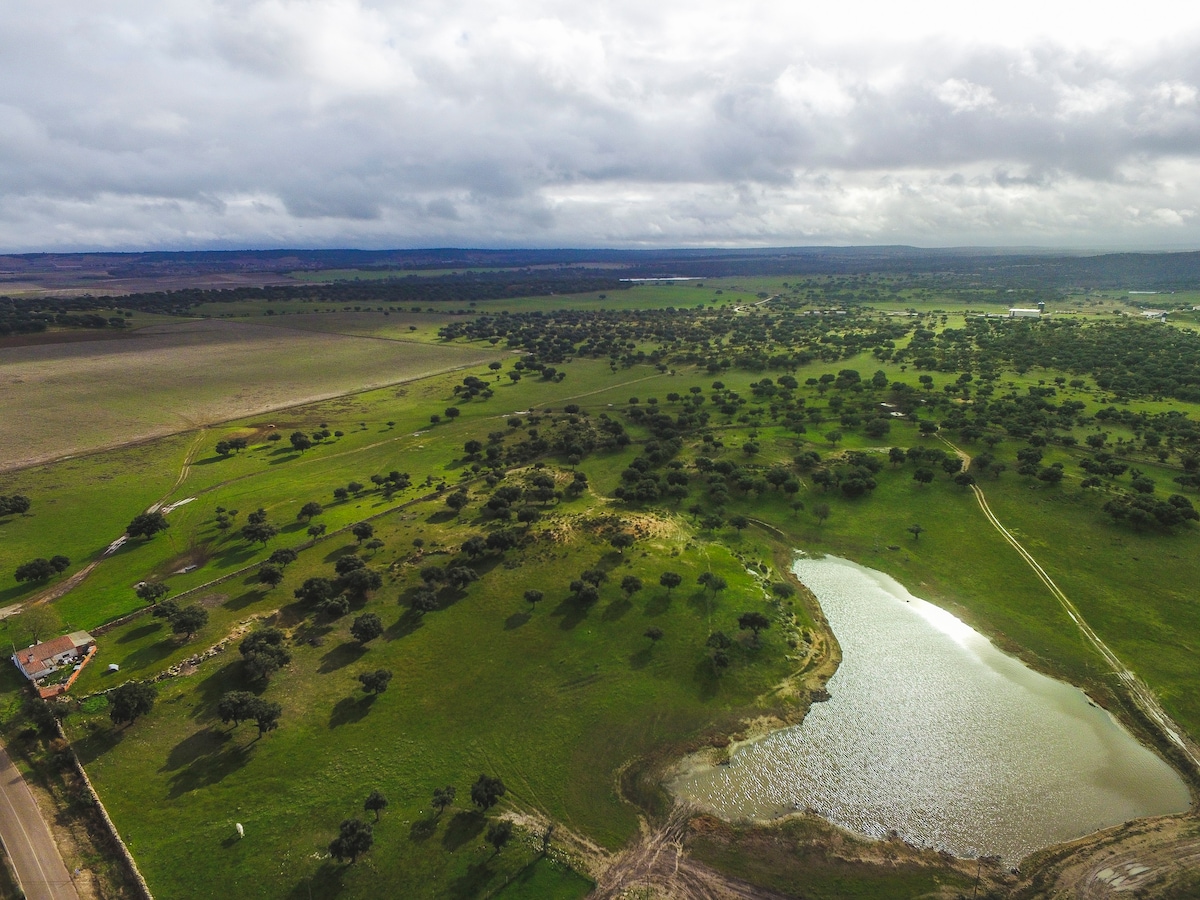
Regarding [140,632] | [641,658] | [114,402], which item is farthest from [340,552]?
[114,402]

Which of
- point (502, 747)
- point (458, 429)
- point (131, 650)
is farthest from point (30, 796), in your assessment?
point (458, 429)

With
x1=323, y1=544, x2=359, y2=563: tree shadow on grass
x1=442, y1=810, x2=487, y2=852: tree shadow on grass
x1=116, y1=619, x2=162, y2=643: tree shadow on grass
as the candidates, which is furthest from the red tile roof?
x1=442, y1=810, x2=487, y2=852: tree shadow on grass

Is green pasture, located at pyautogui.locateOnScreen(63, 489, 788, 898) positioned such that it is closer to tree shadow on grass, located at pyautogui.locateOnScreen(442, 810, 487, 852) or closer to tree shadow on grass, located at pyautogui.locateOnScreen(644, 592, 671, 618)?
tree shadow on grass, located at pyautogui.locateOnScreen(442, 810, 487, 852)

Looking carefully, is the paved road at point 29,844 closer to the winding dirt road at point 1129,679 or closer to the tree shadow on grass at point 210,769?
the tree shadow on grass at point 210,769

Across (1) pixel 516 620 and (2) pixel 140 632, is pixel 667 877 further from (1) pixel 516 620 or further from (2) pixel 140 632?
(2) pixel 140 632

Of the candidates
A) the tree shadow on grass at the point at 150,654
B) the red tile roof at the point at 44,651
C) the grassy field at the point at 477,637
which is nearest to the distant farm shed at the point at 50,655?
the red tile roof at the point at 44,651
